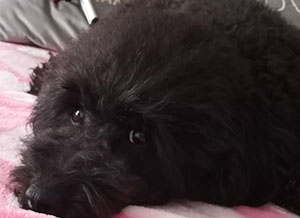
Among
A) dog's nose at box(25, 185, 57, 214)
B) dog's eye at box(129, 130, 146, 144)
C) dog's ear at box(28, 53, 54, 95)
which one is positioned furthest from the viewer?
dog's ear at box(28, 53, 54, 95)

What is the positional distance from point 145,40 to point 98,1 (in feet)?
3.89

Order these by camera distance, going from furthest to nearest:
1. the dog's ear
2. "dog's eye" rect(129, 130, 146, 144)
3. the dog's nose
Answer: the dog's ear → "dog's eye" rect(129, 130, 146, 144) → the dog's nose

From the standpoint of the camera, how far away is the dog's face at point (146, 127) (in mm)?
1239

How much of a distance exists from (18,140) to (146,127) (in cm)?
49

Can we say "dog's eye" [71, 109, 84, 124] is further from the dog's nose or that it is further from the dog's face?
the dog's nose

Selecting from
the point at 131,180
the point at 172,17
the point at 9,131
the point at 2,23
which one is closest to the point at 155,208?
the point at 131,180

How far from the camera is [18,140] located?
1.59 meters

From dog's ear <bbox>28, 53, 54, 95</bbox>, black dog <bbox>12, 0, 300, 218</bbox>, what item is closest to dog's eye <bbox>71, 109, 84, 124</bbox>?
black dog <bbox>12, 0, 300, 218</bbox>

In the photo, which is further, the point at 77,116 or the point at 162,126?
the point at 77,116

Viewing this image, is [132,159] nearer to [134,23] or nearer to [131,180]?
[131,180]

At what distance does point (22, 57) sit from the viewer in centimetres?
230

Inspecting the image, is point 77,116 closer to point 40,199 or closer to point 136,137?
point 136,137

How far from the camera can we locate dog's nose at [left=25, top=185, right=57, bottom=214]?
3.77 ft

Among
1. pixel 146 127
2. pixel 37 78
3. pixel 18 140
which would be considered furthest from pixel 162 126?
pixel 37 78
